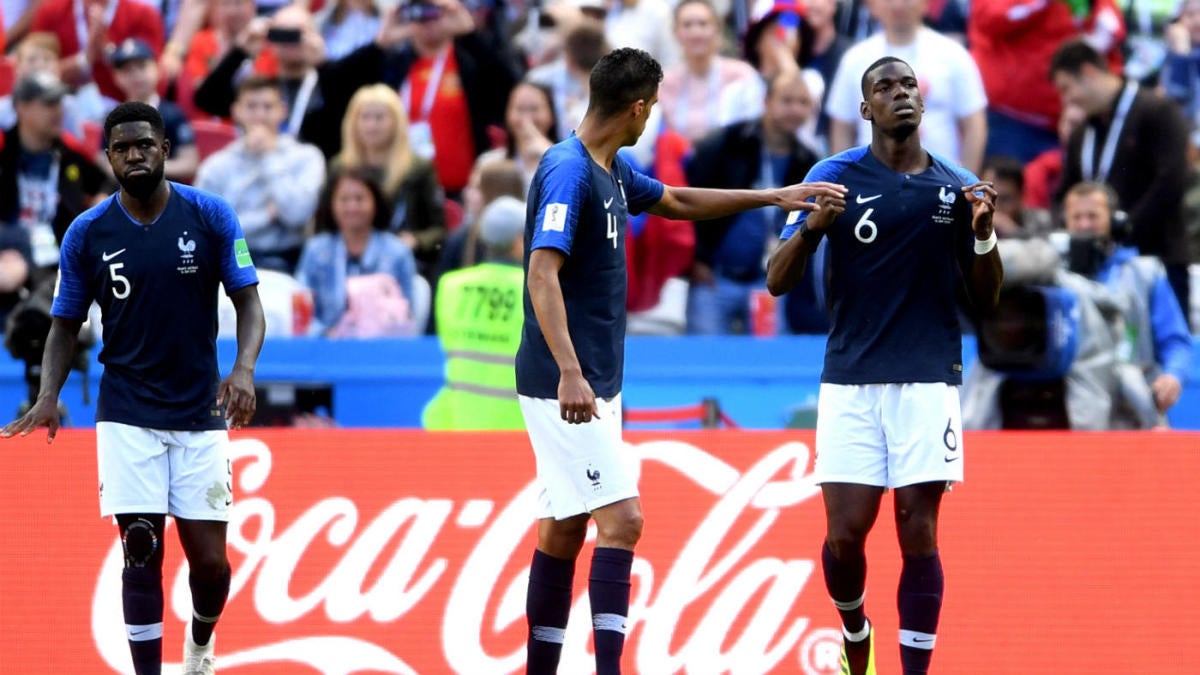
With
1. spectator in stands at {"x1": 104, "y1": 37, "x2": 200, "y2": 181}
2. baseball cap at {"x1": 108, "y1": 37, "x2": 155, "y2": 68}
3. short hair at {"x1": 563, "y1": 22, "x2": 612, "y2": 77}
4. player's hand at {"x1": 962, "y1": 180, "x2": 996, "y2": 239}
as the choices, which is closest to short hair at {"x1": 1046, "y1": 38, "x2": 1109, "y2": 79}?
short hair at {"x1": 563, "y1": 22, "x2": 612, "y2": 77}

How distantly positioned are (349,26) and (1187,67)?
18.6 feet

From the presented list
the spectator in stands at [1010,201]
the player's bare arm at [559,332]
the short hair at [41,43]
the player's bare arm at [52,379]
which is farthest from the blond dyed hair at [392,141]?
the player's bare arm at [559,332]

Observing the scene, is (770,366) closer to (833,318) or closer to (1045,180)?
(1045,180)

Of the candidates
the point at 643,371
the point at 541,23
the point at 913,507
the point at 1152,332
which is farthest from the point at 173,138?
the point at 913,507

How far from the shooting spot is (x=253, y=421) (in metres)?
10.2

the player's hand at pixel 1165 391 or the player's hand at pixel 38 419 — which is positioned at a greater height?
the player's hand at pixel 1165 391

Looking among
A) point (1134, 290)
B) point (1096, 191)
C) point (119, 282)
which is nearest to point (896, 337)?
point (119, 282)

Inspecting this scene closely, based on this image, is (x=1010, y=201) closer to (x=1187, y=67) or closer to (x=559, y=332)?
(x=1187, y=67)

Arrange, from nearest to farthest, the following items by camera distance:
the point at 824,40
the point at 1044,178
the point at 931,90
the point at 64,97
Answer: the point at 931,90 → the point at 1044,178 → the point at 64,97 → the point at 824,40

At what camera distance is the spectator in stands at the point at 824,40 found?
40.7ft

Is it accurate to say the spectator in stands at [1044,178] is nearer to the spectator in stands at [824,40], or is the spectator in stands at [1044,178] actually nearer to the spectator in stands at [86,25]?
the spectator in stands at [824,40]

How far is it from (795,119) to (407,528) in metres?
4.04

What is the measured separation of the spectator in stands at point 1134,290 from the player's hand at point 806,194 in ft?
11.4

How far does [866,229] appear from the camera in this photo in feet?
22.7
